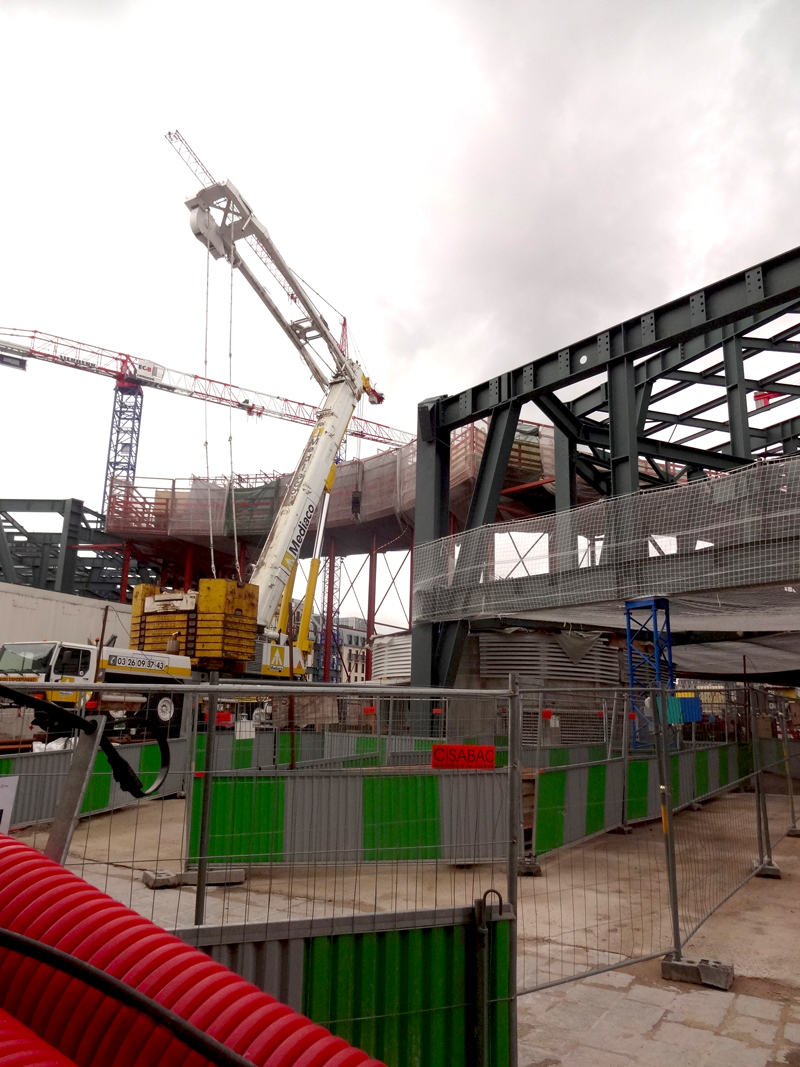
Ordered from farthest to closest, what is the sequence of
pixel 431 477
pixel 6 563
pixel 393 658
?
pixel 6 563, pixel 393 658, pixel 431 477

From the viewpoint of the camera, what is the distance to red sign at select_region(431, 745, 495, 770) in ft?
14.4

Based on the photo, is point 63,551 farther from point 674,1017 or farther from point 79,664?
point 674,1017

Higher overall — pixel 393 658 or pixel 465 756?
pixel 393 658

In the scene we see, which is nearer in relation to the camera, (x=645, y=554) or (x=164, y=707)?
(x=645, y=554)

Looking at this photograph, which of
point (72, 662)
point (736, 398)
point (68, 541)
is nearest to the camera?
point (736, 398)

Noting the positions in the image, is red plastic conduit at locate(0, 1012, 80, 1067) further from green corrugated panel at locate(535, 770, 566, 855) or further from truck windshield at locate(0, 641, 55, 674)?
truck windshield at locate(0, 641, 55, 674)

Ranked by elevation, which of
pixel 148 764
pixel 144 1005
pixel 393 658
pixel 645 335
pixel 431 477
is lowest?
pixel 148 764

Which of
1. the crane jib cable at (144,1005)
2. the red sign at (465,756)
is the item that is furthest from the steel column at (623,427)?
the crane jib cable at (144,1005)

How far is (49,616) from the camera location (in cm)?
3491

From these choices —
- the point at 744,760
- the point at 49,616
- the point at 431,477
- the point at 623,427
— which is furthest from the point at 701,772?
the point at 49,616

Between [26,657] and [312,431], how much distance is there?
9563 mm

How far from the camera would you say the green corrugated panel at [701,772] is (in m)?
9.66

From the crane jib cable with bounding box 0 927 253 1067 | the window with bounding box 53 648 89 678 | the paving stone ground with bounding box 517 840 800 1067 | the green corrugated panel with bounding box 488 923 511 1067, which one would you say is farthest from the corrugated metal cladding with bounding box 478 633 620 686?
the crane jib cable with bounding box 0 927 253 1067

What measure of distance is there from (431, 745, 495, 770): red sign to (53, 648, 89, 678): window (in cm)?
1670
